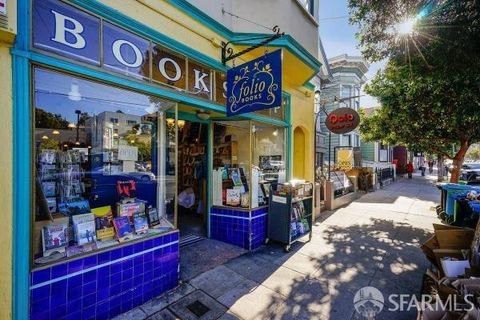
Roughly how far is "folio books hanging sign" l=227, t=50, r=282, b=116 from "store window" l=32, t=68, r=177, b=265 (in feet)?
3.50

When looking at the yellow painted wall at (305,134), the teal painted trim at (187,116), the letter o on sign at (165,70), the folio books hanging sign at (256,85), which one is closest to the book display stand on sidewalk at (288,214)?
the yellow painted wall at (305,134)

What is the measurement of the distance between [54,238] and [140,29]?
2.96m

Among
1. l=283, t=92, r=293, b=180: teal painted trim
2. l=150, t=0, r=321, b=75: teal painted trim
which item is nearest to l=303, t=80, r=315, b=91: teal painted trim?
l=150, t=0, r=321, b=75: teal painted trim

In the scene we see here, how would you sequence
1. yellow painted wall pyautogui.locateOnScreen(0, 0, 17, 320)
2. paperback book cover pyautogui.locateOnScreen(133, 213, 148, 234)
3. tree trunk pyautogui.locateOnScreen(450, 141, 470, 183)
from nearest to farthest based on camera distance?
yellow painted wall pyautogui.locateOnScreen(0, 0, 17, 320) → paperback book cover pyautogui.locateOnScreen(133, 213, 148, 234) → tree trunk pyautogui.locateOnScreen(450, 141, 470, 183)

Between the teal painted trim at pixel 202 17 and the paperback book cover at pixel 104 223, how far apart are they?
334 cm

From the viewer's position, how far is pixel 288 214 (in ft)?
17.1

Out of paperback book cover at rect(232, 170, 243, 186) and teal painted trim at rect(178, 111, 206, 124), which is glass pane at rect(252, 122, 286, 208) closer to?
paperback book cover at rect(232, 170, 243, 186)

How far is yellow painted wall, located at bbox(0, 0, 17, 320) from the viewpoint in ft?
7.76

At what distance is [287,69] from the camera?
6.25m

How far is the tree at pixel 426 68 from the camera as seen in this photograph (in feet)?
15.2

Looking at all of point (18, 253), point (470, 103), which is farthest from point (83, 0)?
point (470, 103)

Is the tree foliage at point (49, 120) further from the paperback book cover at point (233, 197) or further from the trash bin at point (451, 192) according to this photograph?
the trash bin at point (451, 192)

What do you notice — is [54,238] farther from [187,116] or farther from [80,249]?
[187,116]

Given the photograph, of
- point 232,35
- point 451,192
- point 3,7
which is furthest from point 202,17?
point 451,192
